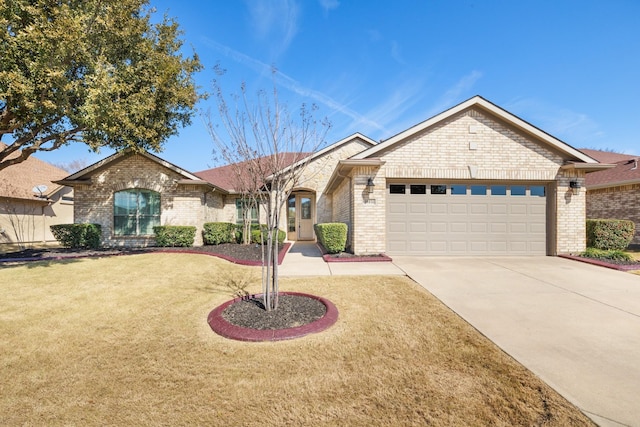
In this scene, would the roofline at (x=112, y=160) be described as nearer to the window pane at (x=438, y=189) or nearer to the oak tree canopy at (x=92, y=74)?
the oak tree canopy at (x=92, y=74)

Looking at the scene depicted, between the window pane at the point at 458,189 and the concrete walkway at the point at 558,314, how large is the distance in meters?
2.67

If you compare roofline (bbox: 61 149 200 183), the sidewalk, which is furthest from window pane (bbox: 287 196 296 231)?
the sidewalk

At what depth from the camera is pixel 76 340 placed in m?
3.70

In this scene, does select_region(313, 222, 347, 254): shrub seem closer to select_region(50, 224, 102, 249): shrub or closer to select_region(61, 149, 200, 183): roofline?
select_region(61, 149, 200, 183): roofline

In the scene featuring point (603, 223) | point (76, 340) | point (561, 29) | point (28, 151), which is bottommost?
point (76, 340)

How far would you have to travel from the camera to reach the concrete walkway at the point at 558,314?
101 inches

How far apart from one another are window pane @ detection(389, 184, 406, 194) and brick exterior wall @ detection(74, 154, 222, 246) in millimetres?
9316

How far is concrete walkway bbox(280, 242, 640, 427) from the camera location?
256 cm

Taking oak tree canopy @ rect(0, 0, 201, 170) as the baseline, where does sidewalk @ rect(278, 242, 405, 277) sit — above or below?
below

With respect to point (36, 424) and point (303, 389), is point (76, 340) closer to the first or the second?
point (36, 424)

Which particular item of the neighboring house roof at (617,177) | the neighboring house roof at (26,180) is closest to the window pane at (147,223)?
the neighboring house roof at (26,180)

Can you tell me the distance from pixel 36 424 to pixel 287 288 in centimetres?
407

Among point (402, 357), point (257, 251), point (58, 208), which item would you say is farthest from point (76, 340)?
point (58, 208)

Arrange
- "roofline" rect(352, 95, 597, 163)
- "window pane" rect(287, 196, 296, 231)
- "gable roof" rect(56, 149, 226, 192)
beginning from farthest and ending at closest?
"window pane" rect(287, 196, 296, 231)
"gable roof" rect(56, 149, 226, 192)
"roofline" rect(352, 95, 597, 163)
